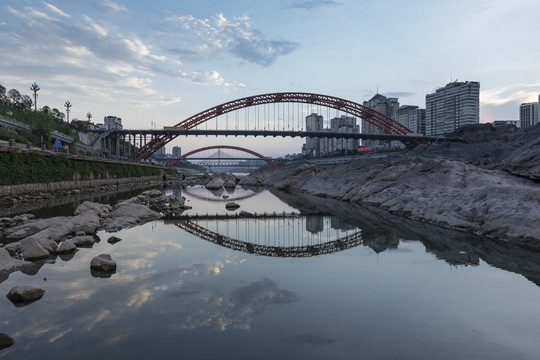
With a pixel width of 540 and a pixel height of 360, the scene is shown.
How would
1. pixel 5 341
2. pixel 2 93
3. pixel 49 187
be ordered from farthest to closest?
pixel 2 93 < pixel 49 187 < pixel 5 341

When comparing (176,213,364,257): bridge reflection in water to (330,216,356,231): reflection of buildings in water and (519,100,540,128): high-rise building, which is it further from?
(519,100,540,128): high-rise building

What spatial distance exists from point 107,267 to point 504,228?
13.0 metres

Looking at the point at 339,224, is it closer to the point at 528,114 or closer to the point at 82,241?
the point at 82,241

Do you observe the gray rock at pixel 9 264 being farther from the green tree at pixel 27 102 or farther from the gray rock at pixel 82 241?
the green tree at pixel 27 102

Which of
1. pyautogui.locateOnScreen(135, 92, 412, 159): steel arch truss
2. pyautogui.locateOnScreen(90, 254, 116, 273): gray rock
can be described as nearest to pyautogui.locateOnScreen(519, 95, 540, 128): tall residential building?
pyautogui.locateOnScreen(135, 92, 412, 159): steel arch truss

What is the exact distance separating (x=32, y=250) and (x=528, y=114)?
223267 millimetres

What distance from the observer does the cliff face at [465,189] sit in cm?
1166

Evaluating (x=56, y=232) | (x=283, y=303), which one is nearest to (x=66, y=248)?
(x=56, y=232)

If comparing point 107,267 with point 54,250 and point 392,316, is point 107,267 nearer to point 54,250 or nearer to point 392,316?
point 54,250

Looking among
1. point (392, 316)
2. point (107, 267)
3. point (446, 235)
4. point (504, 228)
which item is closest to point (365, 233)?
point (446, 235)

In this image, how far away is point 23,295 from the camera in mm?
5945

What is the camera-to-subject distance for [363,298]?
6.56 metres

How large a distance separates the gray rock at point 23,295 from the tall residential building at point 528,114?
8417 inches

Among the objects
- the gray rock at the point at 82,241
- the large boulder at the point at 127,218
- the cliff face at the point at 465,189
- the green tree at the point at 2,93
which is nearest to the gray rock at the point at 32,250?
the gray rock at the point at 82,241
